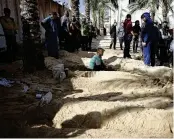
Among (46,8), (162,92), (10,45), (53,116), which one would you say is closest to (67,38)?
(10,45)

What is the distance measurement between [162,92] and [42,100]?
8.24 ft

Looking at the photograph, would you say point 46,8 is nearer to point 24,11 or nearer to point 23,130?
point 24,11

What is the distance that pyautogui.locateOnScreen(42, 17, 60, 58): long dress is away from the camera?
10.9 metres

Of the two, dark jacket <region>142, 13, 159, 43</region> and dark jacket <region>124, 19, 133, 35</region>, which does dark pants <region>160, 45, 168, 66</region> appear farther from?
dark jacket <region>124, 19, 133, 35</region>

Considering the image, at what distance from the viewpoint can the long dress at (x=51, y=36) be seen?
10.9 m

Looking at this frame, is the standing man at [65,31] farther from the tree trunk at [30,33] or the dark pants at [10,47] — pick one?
the tree trunk at [30,33]

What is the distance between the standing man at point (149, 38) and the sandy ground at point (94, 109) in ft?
5.54

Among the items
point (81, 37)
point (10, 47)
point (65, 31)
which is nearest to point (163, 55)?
point (65, 31)

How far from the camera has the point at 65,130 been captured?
5.40 m

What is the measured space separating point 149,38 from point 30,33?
3239 millimetres

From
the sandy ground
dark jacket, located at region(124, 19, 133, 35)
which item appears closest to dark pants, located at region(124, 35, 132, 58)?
dark jacket, located at region(124, 19, 133, 35)

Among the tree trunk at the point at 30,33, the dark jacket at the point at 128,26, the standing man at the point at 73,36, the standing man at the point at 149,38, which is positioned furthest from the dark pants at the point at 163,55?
the tree trunk at the point at 30,33

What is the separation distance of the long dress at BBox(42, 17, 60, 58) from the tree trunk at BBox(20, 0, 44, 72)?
139 centimetres

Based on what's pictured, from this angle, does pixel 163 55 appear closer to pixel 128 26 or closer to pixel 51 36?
pixel 128 26
